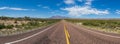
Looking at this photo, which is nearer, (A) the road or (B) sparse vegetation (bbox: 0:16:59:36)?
(A) the road

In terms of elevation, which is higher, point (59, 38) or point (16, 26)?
point (59, 38)

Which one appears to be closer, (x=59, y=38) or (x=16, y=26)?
(x=59, y=38)

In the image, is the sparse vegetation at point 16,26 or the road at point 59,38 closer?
the road at point 59,38
